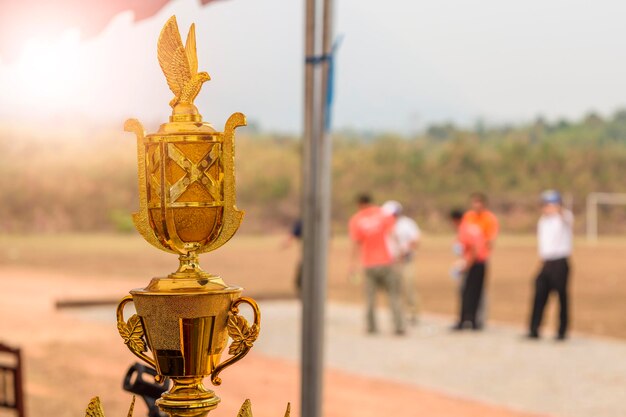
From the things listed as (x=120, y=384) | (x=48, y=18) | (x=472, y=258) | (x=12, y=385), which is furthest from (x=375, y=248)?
(x=48, y=18)

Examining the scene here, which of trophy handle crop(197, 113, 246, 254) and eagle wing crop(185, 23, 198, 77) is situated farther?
eagle wing crop(185, 23, 198, 77)

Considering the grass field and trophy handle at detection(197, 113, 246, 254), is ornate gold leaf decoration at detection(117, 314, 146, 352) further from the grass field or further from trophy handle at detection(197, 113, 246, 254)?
the grass field

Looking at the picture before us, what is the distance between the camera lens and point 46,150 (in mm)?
74625

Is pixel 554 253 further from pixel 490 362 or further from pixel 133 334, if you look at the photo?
pixel 133 334

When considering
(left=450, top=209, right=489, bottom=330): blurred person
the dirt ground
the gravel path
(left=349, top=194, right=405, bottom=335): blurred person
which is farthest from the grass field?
the dirt ground

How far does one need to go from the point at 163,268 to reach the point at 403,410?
24.4m

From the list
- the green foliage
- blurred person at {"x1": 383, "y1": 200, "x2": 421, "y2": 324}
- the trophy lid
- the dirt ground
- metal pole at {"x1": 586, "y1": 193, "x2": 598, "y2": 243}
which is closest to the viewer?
the trophy lid

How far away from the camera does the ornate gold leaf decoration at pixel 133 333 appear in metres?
2.15

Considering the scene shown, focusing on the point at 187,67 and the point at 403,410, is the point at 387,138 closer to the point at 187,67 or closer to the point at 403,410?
the point at 403,410

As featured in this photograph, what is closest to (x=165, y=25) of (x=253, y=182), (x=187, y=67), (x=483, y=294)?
(x=187, y=67)

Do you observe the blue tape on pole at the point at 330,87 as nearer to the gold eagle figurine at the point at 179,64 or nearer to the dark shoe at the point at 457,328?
the gold eagle figurine at the point at 179,64

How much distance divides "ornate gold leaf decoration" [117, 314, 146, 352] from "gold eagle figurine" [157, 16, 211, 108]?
1.29 ft

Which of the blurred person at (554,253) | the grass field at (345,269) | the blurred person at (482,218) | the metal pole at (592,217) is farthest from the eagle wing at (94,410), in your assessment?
the metal pole at (592,217)

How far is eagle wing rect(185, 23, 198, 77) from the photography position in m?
2.23
